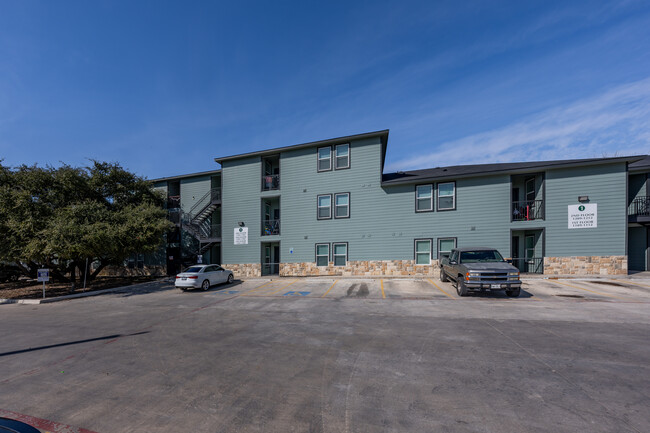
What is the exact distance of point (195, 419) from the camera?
11.1 feet

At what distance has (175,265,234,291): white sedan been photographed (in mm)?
14430

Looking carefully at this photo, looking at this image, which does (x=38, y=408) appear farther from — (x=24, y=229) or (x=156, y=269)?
(x=156, y=269)

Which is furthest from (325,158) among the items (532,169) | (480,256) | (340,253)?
(532,169)

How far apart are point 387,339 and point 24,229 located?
63.4ft

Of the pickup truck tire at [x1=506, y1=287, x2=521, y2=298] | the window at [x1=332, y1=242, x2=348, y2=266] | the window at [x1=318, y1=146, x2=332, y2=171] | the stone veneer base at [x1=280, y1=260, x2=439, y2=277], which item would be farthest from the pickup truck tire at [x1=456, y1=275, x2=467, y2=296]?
the window at [x1=318, y1=146, x2=332, y2=171]

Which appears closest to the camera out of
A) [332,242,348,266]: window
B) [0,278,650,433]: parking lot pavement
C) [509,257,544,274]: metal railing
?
[0,278,650,433]: parking lot pavement

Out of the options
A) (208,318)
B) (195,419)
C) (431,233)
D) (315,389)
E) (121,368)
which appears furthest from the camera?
(431,233)

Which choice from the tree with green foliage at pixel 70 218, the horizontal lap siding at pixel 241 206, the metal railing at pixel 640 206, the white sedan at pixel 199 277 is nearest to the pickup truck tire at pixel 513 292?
the metal railing at pixel 640 206

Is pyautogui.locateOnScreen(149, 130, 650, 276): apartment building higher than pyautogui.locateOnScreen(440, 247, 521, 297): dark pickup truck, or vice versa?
pyautogui.locateOnScreen(149, 130, 650, 276): apartment building

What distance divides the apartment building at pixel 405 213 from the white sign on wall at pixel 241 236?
0.10 m

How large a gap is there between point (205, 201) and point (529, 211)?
2512 centimetres

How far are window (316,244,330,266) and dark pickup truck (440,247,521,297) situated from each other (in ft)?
30.6

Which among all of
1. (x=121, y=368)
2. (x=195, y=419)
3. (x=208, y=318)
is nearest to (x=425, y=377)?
(x=195, y=419)

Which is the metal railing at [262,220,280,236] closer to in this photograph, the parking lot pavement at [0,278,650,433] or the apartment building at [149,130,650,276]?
the apartment building at [149,130,650,276]
